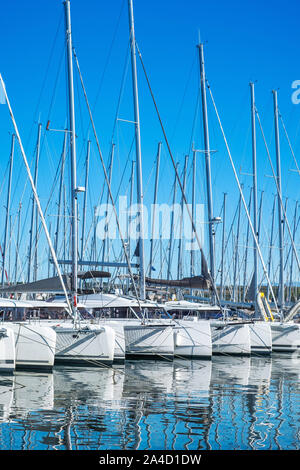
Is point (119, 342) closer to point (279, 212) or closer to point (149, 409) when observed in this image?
point (149, 409)

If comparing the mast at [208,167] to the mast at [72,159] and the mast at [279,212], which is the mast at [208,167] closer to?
the mast at [279,212]

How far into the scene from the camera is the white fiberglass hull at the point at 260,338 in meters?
31.4

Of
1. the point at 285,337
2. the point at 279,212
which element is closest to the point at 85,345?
the point at 285,337

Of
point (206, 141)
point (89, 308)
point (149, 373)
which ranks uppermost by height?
point (206, 141)

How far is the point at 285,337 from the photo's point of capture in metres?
33.6

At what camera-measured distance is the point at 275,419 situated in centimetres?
1428

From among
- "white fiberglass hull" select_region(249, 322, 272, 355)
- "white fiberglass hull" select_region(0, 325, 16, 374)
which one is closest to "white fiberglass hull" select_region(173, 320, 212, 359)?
"white fiberglass hull" select_region(249, 322, 272, 355)

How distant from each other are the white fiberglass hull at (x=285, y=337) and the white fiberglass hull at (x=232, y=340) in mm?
4281

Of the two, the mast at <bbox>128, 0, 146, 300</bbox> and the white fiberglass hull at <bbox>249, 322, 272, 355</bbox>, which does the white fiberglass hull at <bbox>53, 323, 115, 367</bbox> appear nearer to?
the mast at <bbox>128, 0, 146, 300</bbox>

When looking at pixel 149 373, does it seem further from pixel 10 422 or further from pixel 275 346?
pixel 275 346

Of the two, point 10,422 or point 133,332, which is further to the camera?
point 133,332

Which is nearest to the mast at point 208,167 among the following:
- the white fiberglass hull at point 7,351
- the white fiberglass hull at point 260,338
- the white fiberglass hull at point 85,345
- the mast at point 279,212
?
the white fiberglass hull at point 260,338
